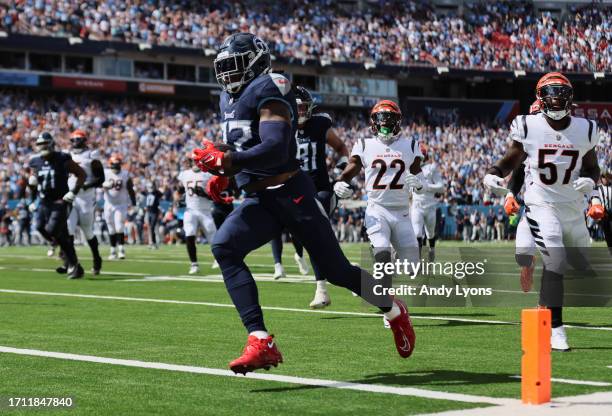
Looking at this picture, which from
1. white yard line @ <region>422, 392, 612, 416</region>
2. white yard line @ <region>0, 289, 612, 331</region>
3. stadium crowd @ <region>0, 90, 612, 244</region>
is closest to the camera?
white yard line @ <region>422, 392, 612, 416</region>

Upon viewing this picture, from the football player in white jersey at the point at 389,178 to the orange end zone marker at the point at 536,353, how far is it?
187 inches

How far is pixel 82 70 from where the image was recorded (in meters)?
44.3

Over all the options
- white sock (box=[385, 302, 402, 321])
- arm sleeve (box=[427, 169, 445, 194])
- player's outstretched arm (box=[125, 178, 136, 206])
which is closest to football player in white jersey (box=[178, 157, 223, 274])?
player's outstretched arm (box=[125, 178, 136, 206])

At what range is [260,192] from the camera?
6223 millimetres

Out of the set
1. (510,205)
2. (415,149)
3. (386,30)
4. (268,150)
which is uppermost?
(386,30)

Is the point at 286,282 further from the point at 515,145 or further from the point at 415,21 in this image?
the point at 415,21

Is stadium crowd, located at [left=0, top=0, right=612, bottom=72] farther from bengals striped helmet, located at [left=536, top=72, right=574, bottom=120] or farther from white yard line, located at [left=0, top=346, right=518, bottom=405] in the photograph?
white yard line, located at [left=0, top=346, right=518, bottom=405]

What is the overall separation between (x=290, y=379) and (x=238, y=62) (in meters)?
1.85

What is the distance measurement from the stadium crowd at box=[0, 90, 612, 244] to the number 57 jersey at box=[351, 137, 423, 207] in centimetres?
2256

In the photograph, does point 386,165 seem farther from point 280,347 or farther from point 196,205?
point 196,205

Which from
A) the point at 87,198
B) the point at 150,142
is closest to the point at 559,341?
the point at 87,198

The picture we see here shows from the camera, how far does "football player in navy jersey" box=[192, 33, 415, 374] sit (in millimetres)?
6000

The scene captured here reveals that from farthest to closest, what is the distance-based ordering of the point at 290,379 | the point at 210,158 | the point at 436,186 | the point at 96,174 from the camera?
Result: the point at 96,174 → the point at 436,186 → the point at 290,379 → the point at 210,158

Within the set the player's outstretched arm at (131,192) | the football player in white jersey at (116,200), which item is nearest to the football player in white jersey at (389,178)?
the player's outstretched arm at (131,192)
